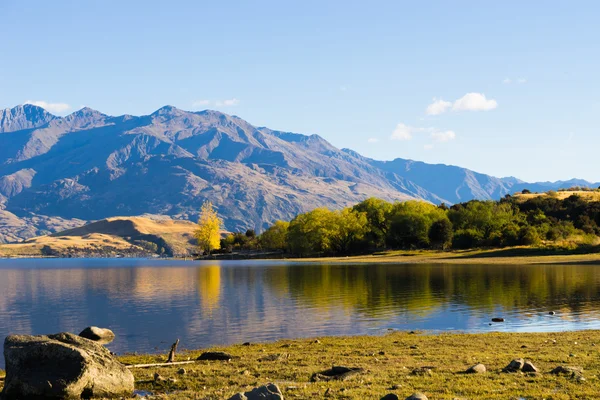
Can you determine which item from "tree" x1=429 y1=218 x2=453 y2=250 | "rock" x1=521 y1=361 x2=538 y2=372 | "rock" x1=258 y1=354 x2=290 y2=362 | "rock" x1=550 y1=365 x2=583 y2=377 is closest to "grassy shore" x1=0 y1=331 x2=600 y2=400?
"rock" x1=258 y1=354 x2=290 y2=362

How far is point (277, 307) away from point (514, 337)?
30.2m

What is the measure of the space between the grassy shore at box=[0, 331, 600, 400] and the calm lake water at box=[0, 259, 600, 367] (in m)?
7.19

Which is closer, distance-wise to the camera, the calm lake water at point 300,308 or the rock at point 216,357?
the rock at point 216,357

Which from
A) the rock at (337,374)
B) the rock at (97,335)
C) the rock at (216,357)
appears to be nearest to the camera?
the rock at (337,374)

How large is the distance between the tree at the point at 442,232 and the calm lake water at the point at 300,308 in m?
97.4

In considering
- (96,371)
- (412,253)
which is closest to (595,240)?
(412,253)

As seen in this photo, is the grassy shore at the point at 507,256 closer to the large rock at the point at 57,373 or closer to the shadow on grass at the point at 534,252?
the shadow on grass at the point at 534,252

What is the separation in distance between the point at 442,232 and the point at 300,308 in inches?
5528

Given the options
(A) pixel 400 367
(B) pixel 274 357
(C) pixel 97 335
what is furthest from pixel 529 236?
(A) pixel 400 367

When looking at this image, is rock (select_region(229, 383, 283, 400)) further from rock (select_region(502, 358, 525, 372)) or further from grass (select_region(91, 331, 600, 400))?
rock (select_region(502, 358, 525, 372))

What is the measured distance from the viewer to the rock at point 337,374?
25.0 meters

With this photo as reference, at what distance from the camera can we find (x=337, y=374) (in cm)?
2562

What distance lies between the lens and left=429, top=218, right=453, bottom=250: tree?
195788mm

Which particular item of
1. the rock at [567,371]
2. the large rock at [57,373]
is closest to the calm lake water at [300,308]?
the large rock at [57,373]
